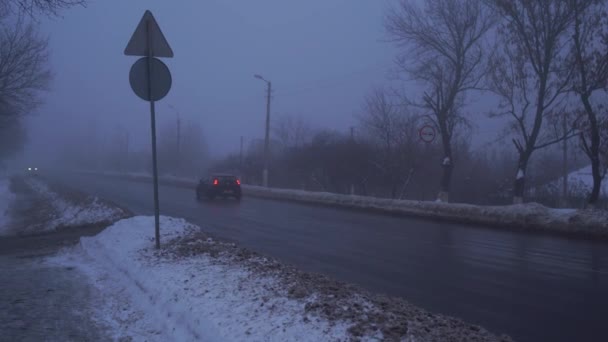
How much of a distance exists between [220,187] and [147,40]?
20179 mm

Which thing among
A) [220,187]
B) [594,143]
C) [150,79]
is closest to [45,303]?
[150,79]

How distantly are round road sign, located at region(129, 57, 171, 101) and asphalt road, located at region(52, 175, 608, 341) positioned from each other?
3.89m

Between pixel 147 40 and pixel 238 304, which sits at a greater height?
pixel 147 40

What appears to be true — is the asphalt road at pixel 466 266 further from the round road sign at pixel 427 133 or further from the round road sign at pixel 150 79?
the round road sign at pixel 427 133

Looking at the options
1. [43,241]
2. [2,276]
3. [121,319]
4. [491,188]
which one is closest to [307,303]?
[121,319]

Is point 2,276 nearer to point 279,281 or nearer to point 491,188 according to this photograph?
point 279,281

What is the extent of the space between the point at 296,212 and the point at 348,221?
13.1ft

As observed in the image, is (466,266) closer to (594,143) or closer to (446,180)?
(594,143)

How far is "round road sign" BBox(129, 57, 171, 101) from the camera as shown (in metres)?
8.42

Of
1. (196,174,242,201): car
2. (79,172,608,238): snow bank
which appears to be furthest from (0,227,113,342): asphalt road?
(196,174,242,201): car

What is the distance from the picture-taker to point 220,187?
2831cm

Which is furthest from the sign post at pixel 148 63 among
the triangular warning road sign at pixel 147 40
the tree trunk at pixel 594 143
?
the tree trunk at pixel 594 143

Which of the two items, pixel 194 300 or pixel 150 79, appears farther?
pixel 150 79

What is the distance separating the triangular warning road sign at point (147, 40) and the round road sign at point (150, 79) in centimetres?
16
